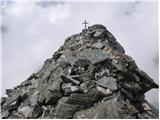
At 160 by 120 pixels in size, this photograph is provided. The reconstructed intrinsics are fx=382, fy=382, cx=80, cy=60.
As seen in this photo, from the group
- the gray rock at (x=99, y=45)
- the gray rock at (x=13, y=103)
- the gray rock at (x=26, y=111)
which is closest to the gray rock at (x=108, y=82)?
the gray rock at (x=26, y=111)

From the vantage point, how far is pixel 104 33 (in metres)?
36.7

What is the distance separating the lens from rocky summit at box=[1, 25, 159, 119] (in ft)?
84.0

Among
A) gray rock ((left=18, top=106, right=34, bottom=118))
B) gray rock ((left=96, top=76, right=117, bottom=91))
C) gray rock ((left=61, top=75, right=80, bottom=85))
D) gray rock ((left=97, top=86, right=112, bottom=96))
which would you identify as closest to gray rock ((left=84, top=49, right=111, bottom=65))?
gray rock ((left=96, top=76, right=117, bottom=91))

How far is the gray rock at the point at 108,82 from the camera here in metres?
27.3

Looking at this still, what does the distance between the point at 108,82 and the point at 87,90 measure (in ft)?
5.97

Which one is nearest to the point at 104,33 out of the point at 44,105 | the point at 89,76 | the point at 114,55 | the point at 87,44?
the point at 87,44

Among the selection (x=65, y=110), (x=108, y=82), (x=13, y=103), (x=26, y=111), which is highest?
(x=108, y=82)

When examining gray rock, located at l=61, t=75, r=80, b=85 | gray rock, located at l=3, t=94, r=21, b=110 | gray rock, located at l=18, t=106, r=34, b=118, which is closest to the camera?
gray rock, located at l=18, t=106, r=34, b=118

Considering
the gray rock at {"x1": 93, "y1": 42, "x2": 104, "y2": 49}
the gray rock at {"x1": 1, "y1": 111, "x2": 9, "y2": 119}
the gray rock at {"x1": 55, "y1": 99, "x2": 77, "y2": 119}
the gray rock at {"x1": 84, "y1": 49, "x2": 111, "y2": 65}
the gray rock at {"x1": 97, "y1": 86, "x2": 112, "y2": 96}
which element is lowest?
the gray rock at {"x1": 55, "y1": 99, "x2": 77, "y2": 119}

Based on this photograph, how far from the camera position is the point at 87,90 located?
27.0 metres

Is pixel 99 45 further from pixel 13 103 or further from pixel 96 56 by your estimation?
pixel 13 103

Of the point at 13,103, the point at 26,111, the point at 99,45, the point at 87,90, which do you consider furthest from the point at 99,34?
the point at 26,111

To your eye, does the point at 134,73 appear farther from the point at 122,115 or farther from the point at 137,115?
the point at 122,115

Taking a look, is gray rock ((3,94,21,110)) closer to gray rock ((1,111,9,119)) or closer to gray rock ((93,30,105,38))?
gray rock ((1,111,9,119))
